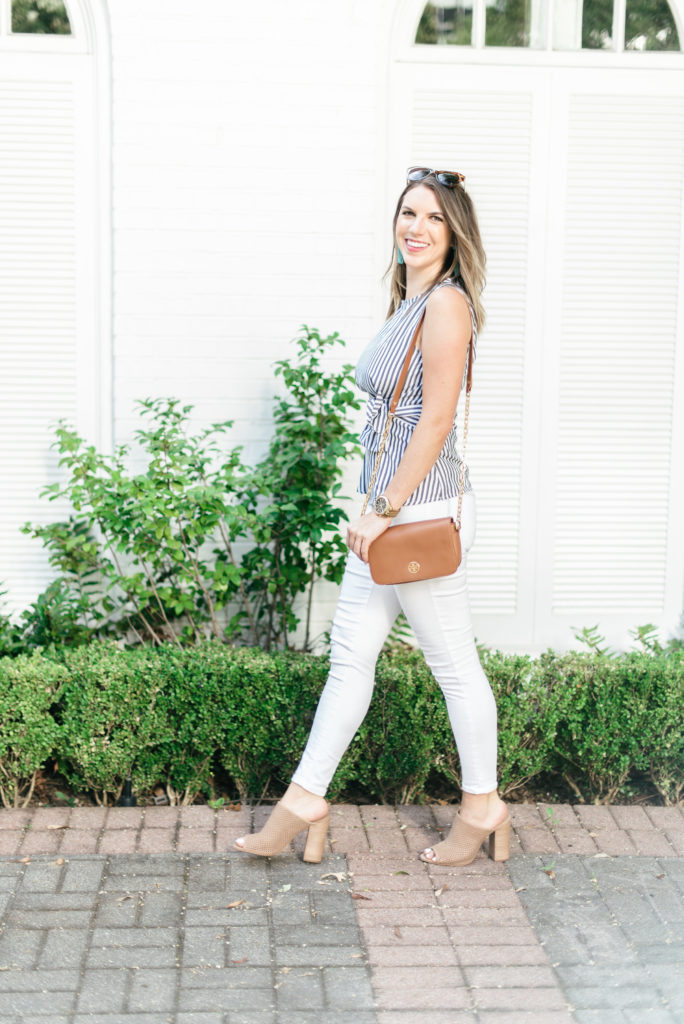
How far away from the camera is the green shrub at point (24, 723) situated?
3828 millimetres

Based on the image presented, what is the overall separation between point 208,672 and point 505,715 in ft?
3.43

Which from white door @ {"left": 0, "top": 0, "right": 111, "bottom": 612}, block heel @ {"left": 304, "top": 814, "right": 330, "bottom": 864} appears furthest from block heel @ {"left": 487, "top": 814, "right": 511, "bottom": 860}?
white door @ {"left": 0, "top": 0, "right": 111, "bottom": 612}

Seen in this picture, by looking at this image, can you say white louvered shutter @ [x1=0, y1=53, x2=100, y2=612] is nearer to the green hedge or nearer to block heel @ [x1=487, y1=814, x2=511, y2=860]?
the green hedge

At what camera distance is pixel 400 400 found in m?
3.28

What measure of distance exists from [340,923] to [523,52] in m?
3.46

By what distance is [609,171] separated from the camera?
4.73 metres

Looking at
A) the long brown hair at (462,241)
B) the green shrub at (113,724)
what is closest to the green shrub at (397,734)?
the green shrub at (113,724)

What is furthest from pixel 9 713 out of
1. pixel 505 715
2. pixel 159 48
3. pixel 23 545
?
pixel 159 48

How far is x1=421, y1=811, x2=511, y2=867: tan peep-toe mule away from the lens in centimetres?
348

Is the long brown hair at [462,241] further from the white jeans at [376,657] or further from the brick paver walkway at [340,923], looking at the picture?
the brick paver walkway at [340,923]

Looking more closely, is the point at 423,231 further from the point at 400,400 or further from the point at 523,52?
the point at 523,52

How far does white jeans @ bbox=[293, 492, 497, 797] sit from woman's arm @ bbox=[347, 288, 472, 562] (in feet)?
0.88

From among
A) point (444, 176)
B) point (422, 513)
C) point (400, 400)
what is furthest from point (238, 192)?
point (422, 513)

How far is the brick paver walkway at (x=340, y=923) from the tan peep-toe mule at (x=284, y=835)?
0.19 ft
